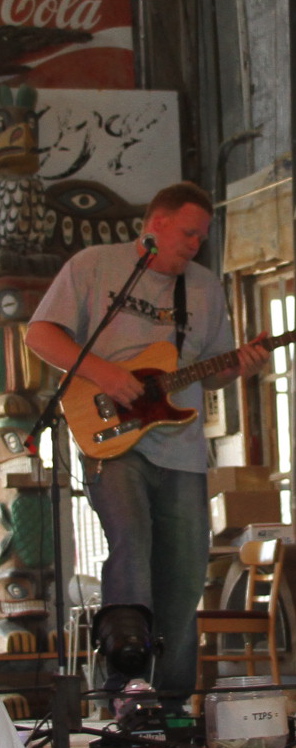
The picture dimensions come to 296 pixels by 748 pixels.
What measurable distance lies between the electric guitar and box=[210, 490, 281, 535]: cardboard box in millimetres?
2995

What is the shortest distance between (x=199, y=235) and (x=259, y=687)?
1.52 metres

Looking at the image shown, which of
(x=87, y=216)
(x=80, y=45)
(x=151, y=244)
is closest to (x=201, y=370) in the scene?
(x=151, y=244)

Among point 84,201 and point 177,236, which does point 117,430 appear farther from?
point 84,201

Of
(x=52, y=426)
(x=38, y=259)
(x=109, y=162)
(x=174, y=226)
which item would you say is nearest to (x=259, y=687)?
(x=52, y=426)

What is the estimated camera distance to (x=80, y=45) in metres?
7.91

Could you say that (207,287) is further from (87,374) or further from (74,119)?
(74,119)

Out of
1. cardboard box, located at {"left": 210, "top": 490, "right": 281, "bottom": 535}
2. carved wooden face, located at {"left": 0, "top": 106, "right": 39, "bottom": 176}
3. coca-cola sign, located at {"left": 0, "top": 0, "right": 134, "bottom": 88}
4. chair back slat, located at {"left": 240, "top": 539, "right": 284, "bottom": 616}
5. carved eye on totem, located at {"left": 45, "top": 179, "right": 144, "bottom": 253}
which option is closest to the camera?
chair back slat, located at {"left": 240, "top": 539, "right": 284, "bottom": 616}

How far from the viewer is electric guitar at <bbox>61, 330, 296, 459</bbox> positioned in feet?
11.1

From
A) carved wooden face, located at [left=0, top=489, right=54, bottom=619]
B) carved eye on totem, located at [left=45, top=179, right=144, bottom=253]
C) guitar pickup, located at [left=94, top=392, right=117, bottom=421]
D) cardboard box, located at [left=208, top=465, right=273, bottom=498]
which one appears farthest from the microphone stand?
carved eye on totem, located at [left=45, top=179, right=144, bottom=253]

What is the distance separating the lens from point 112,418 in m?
3.42

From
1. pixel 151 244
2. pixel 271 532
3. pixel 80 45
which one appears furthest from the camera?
pixel 80 45

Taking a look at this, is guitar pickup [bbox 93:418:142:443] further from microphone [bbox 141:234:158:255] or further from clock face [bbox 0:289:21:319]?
clock face [bbox 0:289:21:319]

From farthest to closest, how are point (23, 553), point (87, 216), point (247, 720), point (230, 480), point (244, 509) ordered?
point (87, 216) → point (230, 480) → point (244, 509) → point (23, 553) → point (247, 720)

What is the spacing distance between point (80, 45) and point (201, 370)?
487cm
